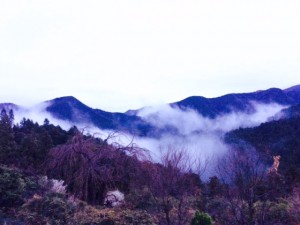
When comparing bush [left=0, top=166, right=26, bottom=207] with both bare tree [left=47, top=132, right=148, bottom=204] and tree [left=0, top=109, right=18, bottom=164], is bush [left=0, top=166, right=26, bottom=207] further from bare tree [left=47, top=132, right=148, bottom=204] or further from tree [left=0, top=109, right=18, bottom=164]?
tree [left=0, top=109, right=18, bottom=164]

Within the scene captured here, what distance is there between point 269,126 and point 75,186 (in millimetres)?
32533

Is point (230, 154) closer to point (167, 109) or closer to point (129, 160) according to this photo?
point (129, 160)

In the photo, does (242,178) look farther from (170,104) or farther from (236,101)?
(170,104)

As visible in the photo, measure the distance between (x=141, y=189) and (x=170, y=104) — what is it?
3997 inches

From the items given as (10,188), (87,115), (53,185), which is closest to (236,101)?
(87,115)

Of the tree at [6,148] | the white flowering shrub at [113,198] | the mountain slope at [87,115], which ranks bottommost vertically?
the white flowering shrub at [113,198]

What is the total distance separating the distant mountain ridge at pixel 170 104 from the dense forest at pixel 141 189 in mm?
56192

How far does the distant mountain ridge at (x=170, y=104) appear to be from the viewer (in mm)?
79312

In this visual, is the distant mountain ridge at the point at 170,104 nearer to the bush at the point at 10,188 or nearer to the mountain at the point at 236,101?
the mountain at the point at 236,101

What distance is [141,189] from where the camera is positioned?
13609 millimetres

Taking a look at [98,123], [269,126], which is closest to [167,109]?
[98,123]

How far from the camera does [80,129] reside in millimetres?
15047

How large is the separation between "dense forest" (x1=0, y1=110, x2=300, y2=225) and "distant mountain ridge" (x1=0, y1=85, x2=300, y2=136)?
184ft

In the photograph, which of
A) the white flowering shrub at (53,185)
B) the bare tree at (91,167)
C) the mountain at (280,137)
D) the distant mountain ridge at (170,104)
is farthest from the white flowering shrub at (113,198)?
the distant mountain ridge at (170,104)
